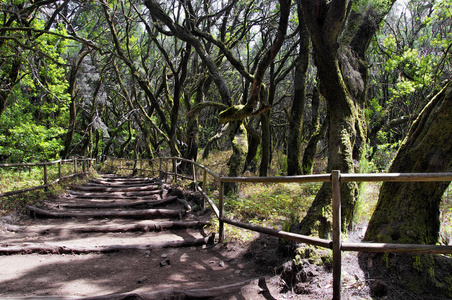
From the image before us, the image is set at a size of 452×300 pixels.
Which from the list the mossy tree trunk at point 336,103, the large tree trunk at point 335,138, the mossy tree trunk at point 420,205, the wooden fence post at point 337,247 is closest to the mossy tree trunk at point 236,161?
the mossy tree trunk at point 336,103

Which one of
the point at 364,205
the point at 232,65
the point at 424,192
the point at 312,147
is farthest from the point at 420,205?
the point at 232,65

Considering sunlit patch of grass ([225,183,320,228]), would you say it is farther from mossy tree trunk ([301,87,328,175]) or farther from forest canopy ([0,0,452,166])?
mossy tree trunk ([301,87,328,175])

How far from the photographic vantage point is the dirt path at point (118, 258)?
10.3ft

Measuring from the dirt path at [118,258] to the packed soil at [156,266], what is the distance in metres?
0.01

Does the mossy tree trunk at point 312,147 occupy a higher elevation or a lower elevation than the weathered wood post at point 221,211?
higher

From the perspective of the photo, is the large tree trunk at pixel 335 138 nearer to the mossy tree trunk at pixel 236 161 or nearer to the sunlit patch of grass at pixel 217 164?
the mossy tree trunk at pixel 236 161

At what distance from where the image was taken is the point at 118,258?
164 inches

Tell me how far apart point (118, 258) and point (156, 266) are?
663 mm

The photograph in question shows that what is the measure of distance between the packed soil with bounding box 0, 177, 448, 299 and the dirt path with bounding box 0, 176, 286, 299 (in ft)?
0.04

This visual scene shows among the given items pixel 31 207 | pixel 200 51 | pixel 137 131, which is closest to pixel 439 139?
pixel 200 51

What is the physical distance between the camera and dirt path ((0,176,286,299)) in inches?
123

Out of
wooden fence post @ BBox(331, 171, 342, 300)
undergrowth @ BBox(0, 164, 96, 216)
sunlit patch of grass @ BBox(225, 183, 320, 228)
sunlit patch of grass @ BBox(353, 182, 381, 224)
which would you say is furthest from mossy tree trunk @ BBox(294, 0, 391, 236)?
undergrowth @ BBox(0, 164, 96, 216)

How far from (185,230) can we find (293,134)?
5.60 meters

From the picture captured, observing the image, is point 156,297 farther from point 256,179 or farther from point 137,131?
point 137,131
